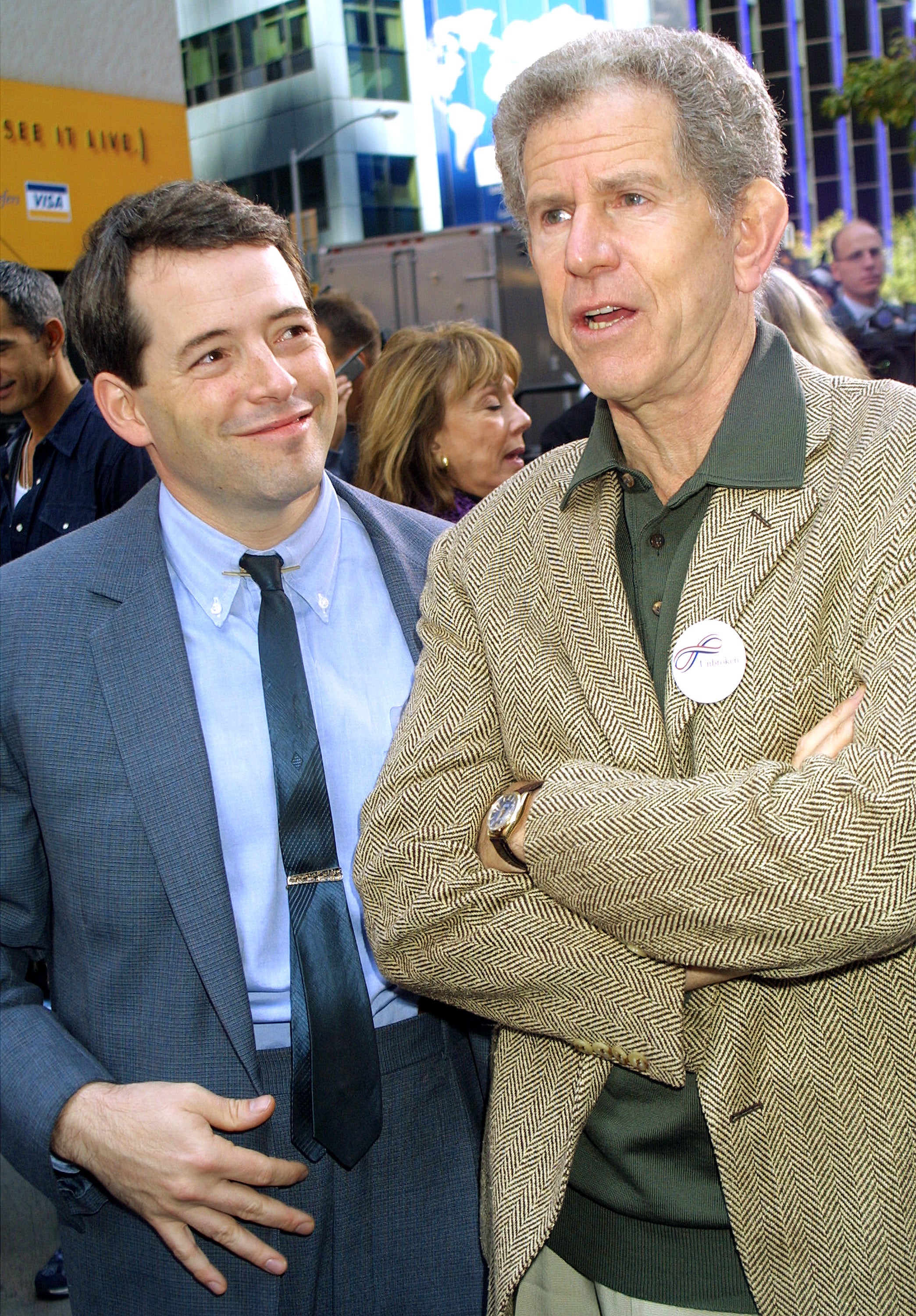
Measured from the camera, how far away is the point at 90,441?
4.51 m

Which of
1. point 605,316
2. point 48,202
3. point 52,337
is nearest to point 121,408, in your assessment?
point 605,316

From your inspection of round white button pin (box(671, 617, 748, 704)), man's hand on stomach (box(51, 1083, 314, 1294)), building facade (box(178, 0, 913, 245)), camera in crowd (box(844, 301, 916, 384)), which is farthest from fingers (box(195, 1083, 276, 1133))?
building facade (box(178, 0, 913, 245))

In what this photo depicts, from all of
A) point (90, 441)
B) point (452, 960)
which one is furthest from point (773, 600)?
point (90, 441)

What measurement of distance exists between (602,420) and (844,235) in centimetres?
707

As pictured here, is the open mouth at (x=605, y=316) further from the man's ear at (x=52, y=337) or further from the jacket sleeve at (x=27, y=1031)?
the man's ear at (x=52, y=337)

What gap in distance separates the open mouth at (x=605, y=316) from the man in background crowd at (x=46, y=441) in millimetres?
2955

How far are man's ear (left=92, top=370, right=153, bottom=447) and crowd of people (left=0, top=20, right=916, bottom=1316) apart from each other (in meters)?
0.01

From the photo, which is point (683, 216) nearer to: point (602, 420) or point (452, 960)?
point (602, 420)

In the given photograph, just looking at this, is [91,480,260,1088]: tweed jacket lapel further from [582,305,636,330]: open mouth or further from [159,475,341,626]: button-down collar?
[582,305,636,330]: open mouth

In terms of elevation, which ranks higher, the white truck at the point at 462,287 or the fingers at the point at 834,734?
the white truck at the point at 462,287

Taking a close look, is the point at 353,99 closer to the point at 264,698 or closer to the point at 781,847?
the point at 264,698

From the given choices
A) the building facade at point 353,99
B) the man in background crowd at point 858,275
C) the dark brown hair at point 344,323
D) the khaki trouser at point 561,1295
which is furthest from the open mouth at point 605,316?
the building facade at point 353,99

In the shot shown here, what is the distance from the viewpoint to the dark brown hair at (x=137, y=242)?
7.31ft

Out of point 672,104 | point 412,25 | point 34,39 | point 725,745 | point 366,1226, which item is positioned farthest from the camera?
point 412,25
